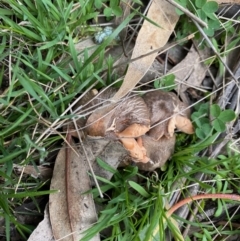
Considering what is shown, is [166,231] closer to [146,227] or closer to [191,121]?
[146,227]

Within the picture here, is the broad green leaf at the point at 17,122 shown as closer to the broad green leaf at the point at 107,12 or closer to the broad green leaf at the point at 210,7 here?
the broad green leaf at the point at 107,12

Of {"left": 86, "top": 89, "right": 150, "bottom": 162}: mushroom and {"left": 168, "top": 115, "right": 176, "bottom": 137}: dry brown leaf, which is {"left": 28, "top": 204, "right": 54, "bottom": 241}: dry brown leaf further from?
{"left": 168, "top": 115, "right": 176, "bottom": 137}: dry brown leaf

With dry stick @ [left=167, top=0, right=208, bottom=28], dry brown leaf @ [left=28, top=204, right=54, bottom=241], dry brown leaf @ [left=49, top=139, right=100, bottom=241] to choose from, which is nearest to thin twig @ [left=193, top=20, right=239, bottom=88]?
dry stick @ [left=167, top=0, right=208, bottom=28]

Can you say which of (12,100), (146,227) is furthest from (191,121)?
(12,100)

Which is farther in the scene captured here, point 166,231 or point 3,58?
point 166,231

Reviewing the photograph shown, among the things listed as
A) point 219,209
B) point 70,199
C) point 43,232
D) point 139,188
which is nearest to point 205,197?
point 219,209
